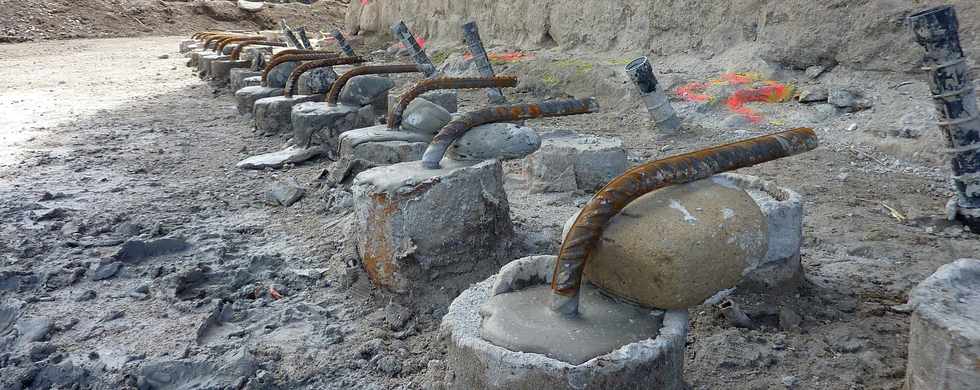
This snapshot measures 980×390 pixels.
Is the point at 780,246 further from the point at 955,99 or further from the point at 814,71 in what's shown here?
the point at 814,71

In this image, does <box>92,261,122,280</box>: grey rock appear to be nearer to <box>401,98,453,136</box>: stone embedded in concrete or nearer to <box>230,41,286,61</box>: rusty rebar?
<box>401,98,453,136</box>: stone embedded in concrete

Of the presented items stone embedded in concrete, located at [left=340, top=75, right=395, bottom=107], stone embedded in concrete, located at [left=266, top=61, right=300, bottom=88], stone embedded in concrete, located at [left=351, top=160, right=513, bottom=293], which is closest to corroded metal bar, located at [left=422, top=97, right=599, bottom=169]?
stone embedded in concrete, located at [left=351, top=160, right=513, bottom=293]

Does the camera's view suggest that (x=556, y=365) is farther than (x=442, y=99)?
No

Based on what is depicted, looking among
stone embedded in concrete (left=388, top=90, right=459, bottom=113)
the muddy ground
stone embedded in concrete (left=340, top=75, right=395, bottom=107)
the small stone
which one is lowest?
the muddy ground

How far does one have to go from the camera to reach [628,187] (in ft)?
4.67

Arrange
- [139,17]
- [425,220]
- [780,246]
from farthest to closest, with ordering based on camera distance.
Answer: [139,17] → [425,220] → [780,246]

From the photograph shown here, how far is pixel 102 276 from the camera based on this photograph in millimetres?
2852

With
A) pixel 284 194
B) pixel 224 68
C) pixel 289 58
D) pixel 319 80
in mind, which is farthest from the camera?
pixel 224 68

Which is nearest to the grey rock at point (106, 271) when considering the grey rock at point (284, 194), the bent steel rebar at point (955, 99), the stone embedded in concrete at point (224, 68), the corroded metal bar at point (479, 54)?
the grey rock at point (284, 194)

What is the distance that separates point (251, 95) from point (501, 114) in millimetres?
4510

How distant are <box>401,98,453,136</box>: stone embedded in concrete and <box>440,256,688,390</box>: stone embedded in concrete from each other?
5.66ft

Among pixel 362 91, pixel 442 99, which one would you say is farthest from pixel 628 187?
pixel 362 91

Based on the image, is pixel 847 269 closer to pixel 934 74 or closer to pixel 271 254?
pixel 934 74

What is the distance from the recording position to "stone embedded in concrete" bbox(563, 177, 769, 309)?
1.45 metres
